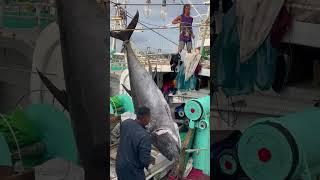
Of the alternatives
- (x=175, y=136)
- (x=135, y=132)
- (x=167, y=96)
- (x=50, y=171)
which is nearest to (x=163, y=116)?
(x=175, y=136)

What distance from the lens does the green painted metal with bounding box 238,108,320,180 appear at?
3.60 ft

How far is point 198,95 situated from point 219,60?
10.4 ft

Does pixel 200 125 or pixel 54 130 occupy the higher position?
pixel 54 130

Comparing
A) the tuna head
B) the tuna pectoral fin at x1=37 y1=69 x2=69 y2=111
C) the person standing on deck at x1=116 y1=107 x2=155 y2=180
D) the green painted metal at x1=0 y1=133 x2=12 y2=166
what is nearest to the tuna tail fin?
the tuna head

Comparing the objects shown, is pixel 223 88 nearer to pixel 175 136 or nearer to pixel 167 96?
pixel 175 136

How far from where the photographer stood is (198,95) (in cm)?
466

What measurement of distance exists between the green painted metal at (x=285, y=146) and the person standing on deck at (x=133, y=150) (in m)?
1.74

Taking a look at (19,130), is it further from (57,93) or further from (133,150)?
(133,150)

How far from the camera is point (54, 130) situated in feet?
6.70

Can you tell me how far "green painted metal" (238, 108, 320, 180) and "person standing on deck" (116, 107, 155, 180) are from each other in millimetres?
1742

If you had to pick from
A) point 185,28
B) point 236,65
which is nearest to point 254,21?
point 236,65

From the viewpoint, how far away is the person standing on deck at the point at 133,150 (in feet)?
9.59

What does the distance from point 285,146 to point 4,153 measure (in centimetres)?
137

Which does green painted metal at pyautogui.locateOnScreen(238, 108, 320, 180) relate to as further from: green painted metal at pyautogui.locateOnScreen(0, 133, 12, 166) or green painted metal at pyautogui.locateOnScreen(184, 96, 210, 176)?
green painted metal at pyautogui.locateOnScreen(184, 96, 210, 176)
